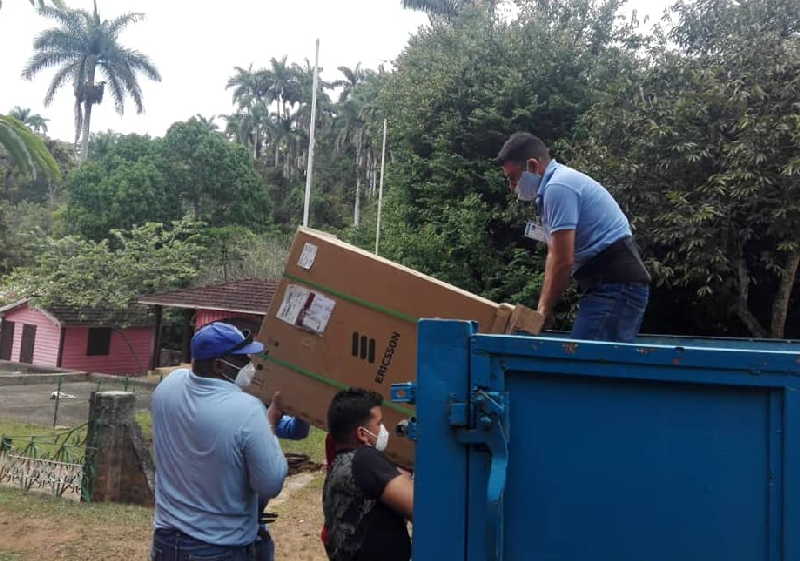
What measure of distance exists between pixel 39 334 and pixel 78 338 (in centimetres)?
187

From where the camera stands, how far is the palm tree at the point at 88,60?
130ft

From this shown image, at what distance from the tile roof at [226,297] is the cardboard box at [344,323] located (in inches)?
→ 673

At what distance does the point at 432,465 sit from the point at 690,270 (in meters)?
8.55

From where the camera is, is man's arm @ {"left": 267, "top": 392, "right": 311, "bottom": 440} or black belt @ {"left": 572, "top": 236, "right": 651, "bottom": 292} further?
man's arm @ {"left": 267, "top": 392, "right": 311, "bottom": 440}

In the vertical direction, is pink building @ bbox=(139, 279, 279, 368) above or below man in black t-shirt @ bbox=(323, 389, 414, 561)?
above

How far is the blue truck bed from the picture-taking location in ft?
5.33

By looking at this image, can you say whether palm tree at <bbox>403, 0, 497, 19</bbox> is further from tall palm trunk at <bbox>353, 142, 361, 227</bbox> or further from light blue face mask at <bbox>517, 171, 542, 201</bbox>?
light blue face mask at <bbox>517, 171, 542, 201</bbox>

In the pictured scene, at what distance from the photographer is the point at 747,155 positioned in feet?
29.2

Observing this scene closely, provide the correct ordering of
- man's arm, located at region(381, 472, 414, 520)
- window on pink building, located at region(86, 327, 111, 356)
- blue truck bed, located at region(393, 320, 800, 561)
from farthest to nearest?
window on pink building, located at region(86, 327, 111, 356), man's arm, located at region(381, 472, 414, 520), blue truck bed, located at region(393, 320, 800, 561)

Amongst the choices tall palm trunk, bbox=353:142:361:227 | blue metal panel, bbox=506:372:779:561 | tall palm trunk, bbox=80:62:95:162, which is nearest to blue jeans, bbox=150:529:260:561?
blue metal panel, bbox=506:372:779:561

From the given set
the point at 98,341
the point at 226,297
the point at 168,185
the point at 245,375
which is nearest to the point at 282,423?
the point at 245,375

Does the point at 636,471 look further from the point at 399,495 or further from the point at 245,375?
the point at 245,375

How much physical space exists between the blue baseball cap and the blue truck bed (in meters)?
1.21

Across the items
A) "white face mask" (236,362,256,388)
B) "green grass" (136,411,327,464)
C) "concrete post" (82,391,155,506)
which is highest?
"white face mask" (236,362,256,388)
